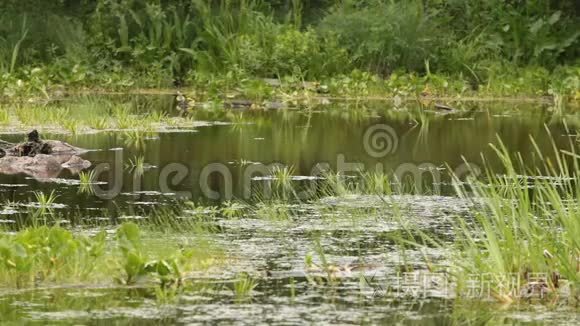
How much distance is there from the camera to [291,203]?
10.7 meters

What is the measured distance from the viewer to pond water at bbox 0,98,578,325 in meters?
6.82

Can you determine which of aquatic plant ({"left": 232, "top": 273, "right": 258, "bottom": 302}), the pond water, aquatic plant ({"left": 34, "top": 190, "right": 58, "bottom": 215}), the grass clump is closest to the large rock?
the pond water

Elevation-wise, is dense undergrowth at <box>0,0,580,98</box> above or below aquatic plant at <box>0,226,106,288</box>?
above

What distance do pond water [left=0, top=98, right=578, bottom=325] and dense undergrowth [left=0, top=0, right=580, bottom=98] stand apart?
222cm

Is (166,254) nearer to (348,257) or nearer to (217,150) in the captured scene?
(348,257)

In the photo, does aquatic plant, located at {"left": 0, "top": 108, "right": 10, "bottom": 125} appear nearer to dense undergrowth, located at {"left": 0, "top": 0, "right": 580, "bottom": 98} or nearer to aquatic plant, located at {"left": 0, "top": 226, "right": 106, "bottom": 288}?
dense undergrowth, located at {"left": 0, "top": 0, "right": 580, "bottom": 98}

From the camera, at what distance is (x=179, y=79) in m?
24.7

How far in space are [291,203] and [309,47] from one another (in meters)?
13.5

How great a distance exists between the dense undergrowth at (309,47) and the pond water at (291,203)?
2.22 meters

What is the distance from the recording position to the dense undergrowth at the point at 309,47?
23656 millimetres

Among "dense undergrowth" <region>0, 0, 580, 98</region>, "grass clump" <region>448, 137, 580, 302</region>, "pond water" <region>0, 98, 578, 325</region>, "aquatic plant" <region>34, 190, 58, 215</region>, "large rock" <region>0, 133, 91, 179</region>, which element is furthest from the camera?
"dense undergrowth" <region>0, 0, 580, 98</region>

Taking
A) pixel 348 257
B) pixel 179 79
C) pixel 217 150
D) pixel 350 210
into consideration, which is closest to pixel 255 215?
pixel 350 210

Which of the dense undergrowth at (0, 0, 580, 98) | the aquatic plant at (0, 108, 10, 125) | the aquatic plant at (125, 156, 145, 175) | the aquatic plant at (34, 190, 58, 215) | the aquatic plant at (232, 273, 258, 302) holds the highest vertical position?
the dense undergrowth at (0, 0, 580, 98)

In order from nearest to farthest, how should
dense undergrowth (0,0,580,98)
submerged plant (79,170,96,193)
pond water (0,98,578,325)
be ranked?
pond water (0,98,578,325) < submerged plant (79,170,96,193) < dense undergrowth (0,0,580,98)
